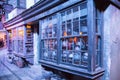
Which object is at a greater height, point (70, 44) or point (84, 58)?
point (70, 44)

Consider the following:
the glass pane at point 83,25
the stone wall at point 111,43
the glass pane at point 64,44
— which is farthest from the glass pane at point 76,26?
the stone wall at point 111,43

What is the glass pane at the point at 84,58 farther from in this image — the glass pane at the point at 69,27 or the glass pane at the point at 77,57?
the glass pane at the point at 69,27

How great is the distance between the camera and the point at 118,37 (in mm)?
4684

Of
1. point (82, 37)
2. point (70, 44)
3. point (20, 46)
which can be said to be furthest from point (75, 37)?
point (20, 46)

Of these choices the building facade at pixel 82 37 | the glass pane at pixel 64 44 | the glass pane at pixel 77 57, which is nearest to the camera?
the building facade at pixel 82 37

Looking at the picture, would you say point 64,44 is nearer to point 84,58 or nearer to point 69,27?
point 69,27

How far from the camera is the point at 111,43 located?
4.12 meters

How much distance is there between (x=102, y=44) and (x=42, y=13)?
297 centimetres

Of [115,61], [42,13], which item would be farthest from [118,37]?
[42,13]

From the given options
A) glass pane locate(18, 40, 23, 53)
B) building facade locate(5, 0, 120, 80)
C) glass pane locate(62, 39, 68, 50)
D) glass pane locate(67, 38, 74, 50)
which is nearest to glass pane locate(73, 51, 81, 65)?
building facade locate(5, 0, 120, 80)

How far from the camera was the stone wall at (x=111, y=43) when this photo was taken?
4.00 metres

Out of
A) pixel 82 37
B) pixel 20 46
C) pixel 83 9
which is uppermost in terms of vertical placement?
pixel 83 9

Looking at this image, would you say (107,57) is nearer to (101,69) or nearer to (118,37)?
(101,69)

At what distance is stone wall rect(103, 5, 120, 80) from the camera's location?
13.1 feet
